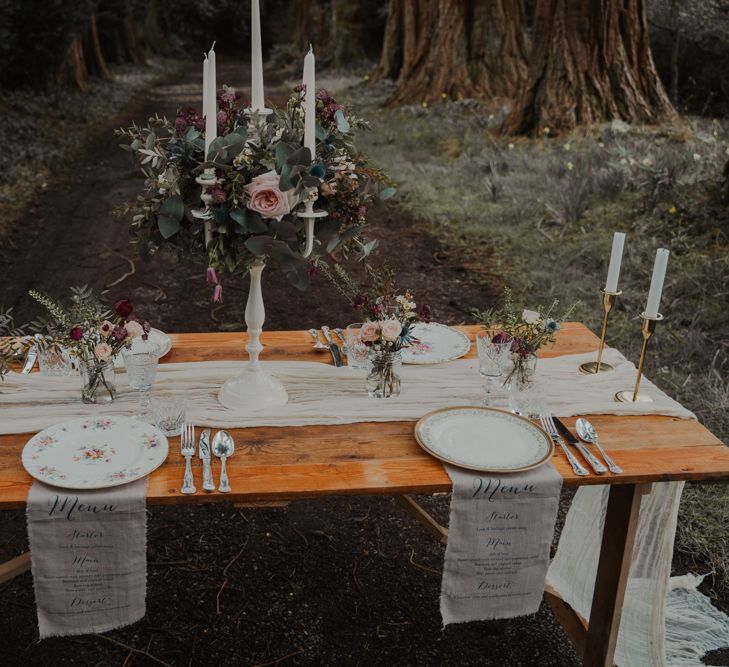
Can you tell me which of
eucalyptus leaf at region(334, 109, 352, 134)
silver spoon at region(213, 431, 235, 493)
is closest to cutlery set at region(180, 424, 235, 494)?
silver spoon at region(213, 431, 235, 493)

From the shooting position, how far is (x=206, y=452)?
2.28m

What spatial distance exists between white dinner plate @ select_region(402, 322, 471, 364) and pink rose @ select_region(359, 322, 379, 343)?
43cm

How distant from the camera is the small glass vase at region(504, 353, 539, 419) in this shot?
2.56 metres

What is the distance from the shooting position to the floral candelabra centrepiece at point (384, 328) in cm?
249

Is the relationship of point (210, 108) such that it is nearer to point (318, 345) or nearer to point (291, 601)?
point (318, 345)

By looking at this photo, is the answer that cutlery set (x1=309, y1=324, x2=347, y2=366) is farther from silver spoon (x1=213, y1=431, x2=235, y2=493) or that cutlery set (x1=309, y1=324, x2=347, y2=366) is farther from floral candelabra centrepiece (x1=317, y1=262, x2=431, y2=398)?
silver spoon (x1=213, y1=431, x2=235, y2=493)

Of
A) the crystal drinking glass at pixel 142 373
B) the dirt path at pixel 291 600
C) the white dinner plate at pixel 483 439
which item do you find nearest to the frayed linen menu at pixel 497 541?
the white dinner plate at pixel 483 439

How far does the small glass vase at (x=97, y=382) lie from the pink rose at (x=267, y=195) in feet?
2.43

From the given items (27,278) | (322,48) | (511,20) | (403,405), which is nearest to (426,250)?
(27,278)

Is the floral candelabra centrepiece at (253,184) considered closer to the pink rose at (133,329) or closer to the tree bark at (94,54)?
the pink rose at (133,329)

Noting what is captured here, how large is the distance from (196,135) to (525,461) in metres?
1.30

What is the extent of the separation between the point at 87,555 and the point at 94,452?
0.27m

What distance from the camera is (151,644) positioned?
9.64 feet

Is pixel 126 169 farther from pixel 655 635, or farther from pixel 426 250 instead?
pixel 655 635
